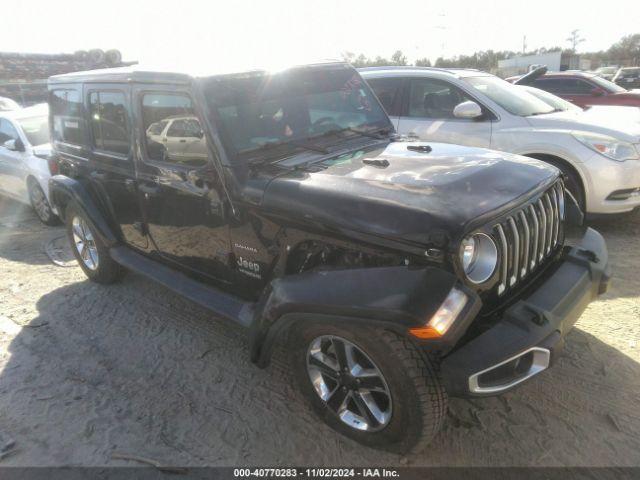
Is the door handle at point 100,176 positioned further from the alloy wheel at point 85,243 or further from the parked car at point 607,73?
the parked car at point 607,73

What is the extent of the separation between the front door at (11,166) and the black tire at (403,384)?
6387 mm

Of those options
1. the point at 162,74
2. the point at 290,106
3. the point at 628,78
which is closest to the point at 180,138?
the point at 162,74

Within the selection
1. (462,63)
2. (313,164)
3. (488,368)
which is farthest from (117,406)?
(462,63)

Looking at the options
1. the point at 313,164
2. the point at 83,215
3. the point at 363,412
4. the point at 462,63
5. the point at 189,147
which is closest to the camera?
the point at 363,412

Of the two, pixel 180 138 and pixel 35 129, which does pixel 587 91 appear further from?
pixel 35 129

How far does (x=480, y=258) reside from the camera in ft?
7.64

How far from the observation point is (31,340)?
12.8ft

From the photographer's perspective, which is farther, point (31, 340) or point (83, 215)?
point (83, 215)

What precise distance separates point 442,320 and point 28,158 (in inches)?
264

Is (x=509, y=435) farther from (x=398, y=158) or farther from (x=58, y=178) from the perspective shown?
(x=58, y=178)

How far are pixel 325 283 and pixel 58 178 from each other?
349 cm

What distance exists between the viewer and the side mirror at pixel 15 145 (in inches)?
261

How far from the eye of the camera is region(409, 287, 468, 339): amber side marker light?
2.06m

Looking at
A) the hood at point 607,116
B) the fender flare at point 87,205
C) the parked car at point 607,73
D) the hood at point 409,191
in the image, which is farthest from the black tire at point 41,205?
the parked car at point 607,73
